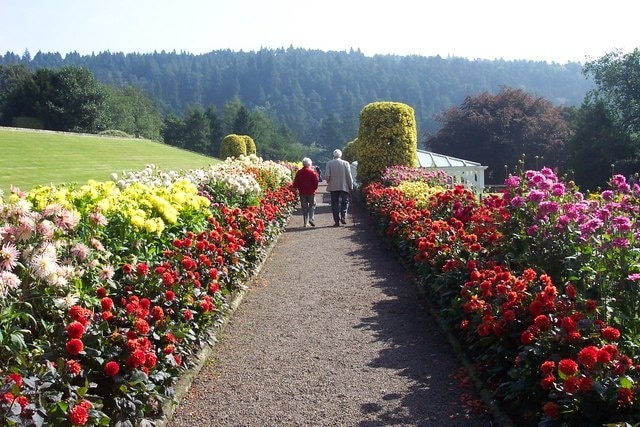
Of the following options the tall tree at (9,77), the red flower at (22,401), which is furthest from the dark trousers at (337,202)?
the tall tree at (9,77)

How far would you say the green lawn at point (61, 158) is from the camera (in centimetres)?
1622

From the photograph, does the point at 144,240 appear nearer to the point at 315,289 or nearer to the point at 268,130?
the point at 315,289

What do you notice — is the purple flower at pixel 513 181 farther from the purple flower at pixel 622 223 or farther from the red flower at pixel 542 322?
the red flower at pixel 542 322

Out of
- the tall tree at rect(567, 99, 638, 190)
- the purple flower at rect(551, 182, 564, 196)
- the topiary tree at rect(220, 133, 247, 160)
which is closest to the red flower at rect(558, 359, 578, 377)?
the purple flower at rect(551, 182, 564, 196)

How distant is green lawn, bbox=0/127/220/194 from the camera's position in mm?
16222

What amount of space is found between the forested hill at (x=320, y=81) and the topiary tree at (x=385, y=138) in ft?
304

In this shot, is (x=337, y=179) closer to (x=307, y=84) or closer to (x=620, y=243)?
(x=620, y=243)

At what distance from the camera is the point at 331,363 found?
450 cm

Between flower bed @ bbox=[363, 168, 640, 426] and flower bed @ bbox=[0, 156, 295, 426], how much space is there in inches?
73.5

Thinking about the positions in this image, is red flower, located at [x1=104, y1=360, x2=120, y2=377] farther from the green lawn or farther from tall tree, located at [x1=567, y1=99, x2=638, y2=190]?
tall tree, located at [x1=567, y1=99, x2=638, y2=190]

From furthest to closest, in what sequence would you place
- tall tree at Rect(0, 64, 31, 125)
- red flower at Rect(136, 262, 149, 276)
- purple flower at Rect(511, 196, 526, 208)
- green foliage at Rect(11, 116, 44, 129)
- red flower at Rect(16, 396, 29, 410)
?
tall tree at Rect(0, 64, 31, 125) → green foliage at Rect(11, 116, 44, 129) → purple flower at Rect(511, 196, 526, 208) → red flower at Rect(136, 262, 149, 276) → red flower at Rect(16, 396, 29, 410)

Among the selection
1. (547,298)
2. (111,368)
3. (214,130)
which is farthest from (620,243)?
(214,130)

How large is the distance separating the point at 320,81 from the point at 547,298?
144 m

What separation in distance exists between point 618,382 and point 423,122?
112 meters
